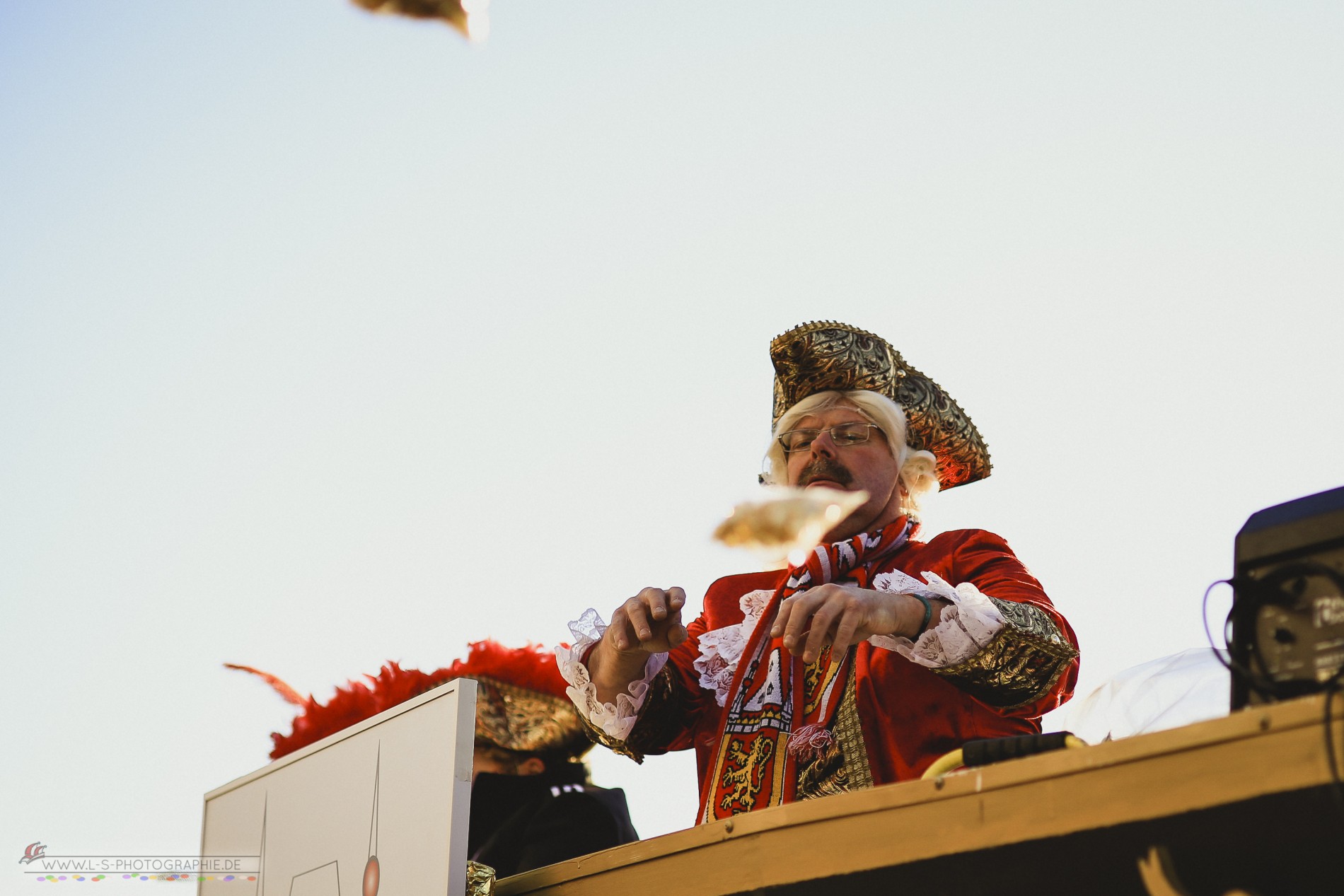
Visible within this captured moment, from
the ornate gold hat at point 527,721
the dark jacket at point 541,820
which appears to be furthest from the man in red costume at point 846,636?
the ornate gold hat at point 527,721

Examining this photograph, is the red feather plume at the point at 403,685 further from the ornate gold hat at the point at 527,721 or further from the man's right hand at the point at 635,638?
the man's right hand at the point at 635,638

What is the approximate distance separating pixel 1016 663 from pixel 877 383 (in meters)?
0.91

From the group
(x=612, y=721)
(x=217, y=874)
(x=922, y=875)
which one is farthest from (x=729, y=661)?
(x=922, y=875)

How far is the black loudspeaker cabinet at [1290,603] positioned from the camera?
117 cm

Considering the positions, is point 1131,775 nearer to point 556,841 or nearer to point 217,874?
point 217,874

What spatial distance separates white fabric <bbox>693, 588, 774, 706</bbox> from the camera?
8.56 ft

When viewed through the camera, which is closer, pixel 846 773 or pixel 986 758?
pixel 986 758

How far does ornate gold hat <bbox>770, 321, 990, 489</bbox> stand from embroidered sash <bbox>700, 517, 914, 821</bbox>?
1.25ft

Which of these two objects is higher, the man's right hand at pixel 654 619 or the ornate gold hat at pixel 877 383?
the ornate gold hat at pixel 877 383

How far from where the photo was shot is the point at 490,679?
3697mm

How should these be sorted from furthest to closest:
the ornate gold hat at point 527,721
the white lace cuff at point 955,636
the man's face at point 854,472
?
the ornate gold hat at point 527,721 < the man's face at point 854,472 < the white lace cuff at point 955,636

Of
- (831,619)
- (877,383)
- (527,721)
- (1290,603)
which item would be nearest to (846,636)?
(831,619)

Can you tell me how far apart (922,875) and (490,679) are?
8.14 feet

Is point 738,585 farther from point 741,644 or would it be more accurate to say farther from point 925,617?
point 925,617
